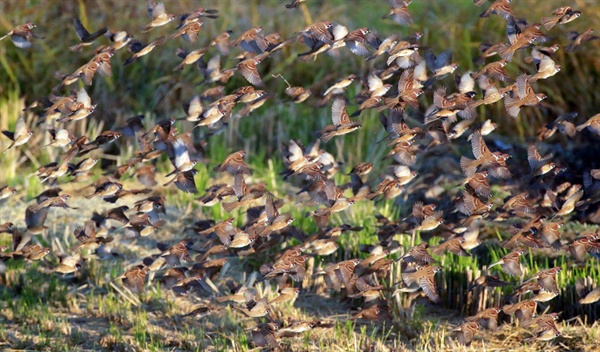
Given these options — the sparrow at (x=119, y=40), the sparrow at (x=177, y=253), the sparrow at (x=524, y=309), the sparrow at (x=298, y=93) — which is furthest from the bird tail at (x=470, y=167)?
the sparrow at (x=119, y=40)

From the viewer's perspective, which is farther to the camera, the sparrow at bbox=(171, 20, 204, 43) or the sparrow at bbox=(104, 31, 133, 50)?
the sparrow at bbox=(104, 31, 133, 50)

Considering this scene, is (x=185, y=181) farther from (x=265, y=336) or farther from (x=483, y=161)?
(x=483, y=161)

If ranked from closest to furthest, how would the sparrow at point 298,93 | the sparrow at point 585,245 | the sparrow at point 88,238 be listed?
1. the sparrow at point 585,245
2. the sparrow at point 298,93
3. the sparrow at point 88,238

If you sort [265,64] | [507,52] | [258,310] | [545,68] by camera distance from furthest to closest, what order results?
[265,64] < [258,310] < [545,68] < [507,52]

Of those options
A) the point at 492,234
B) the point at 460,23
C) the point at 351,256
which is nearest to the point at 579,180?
the point at 492,234

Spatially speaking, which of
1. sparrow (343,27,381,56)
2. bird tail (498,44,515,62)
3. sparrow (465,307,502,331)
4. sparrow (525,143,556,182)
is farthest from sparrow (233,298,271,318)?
bird tail (498,44,515,62)

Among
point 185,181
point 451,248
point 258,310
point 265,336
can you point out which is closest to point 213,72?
point 185,181

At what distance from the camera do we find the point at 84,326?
12.8 ft

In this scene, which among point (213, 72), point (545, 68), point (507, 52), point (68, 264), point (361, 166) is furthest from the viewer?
point (68, 264)

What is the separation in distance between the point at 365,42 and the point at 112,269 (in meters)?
1.84

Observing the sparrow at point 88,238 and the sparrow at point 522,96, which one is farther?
the sparrow at point 88,238

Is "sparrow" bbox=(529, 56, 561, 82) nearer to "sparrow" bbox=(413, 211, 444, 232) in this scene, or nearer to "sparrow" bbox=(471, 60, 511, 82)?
"sparrow" bbox=(471, 60, 511, 82)

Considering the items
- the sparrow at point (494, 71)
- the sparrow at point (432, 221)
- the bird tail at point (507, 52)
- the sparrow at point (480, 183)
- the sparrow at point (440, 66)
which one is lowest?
the sparrow at point (432, 221)

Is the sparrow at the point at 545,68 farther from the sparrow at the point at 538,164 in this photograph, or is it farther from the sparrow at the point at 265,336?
the sparrow at the point at 265,336
